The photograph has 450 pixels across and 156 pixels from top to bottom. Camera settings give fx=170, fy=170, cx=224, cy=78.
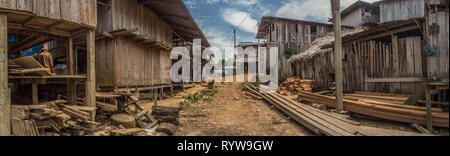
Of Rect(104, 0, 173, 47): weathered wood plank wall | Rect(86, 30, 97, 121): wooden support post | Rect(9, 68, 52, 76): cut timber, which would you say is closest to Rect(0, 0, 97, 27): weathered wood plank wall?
Rect(86, 30, 97, 121): wooden support post

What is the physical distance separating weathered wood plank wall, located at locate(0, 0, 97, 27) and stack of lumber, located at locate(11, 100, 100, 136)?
2418mm

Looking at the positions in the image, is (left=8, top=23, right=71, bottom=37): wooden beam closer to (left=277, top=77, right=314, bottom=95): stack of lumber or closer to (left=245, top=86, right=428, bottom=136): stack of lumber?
(left=245, top=86, right=428, bottom=136): stack of lumber

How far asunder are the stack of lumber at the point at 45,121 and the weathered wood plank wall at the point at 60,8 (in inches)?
95.2

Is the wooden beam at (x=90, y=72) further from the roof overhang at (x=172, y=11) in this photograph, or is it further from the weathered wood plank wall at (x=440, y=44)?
the weathered wood plank wall at (x=440, y=44)

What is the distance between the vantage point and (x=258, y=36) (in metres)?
27.2

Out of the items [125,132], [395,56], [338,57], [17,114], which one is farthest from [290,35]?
[17,114]

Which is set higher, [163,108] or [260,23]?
[260,23]

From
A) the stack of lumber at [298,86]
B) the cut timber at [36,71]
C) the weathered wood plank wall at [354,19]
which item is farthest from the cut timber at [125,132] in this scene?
the weathered wood plank wall at [354,19]

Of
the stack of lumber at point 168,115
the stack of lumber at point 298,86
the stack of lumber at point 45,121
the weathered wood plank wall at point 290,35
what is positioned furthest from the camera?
the weathered wood plank wall at point 290,35

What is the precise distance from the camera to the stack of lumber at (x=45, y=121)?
3.88 m

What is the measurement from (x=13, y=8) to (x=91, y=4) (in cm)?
206

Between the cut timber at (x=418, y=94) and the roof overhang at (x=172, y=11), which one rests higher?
the roof overhang at (x=172, y=11)

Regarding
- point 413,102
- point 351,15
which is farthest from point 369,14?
point 413,102

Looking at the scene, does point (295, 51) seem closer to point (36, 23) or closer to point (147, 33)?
point (147, 33)
